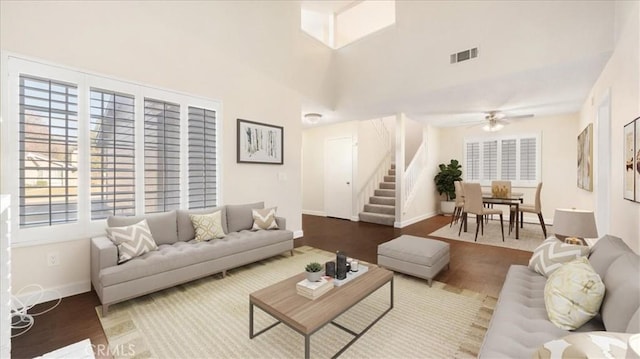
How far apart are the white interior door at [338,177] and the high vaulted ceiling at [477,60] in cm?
127

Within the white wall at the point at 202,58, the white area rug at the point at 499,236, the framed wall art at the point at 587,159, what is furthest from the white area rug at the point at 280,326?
the framed wall art at the point at 587,159

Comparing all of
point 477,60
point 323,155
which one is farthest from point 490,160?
point 323,155

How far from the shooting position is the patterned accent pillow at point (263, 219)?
3.79m

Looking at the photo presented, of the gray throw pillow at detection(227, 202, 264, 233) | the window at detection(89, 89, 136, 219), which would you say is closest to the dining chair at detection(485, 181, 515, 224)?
the gray throw pillow at detection(227, 202, 264, 233)

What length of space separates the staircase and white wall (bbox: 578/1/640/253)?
3739 mm

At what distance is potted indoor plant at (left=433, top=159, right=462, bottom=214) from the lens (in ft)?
23.9

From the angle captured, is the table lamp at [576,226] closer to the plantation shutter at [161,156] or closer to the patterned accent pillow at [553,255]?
the patterned accent pillow at [553,255]

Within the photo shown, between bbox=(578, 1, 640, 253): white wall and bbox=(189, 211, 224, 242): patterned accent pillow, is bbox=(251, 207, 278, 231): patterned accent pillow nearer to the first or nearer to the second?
bbox=(189, 211, 224, 242): patterned accent pillow

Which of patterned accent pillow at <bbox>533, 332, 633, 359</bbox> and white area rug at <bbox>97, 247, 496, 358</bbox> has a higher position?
patterned accent pillow at <bbox>533, 332, 633, 359</bbox>

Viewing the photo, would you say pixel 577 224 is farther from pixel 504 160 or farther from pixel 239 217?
pixel 504 160

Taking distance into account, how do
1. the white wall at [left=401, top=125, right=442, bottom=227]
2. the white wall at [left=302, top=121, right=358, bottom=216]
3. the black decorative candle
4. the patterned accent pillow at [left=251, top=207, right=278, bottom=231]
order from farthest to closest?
the white wall at [left=302, top=121, right=358, bottom=216], the white wall at [left=401, top=125, right=442, bottom=227], the patterned accent pillow at [left=251, top=207, right=278, bottom=231], the black decorative candle

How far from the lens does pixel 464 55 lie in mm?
4109

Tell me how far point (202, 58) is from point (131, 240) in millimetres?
2576

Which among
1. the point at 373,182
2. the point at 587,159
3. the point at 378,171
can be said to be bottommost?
the point at 373,182
